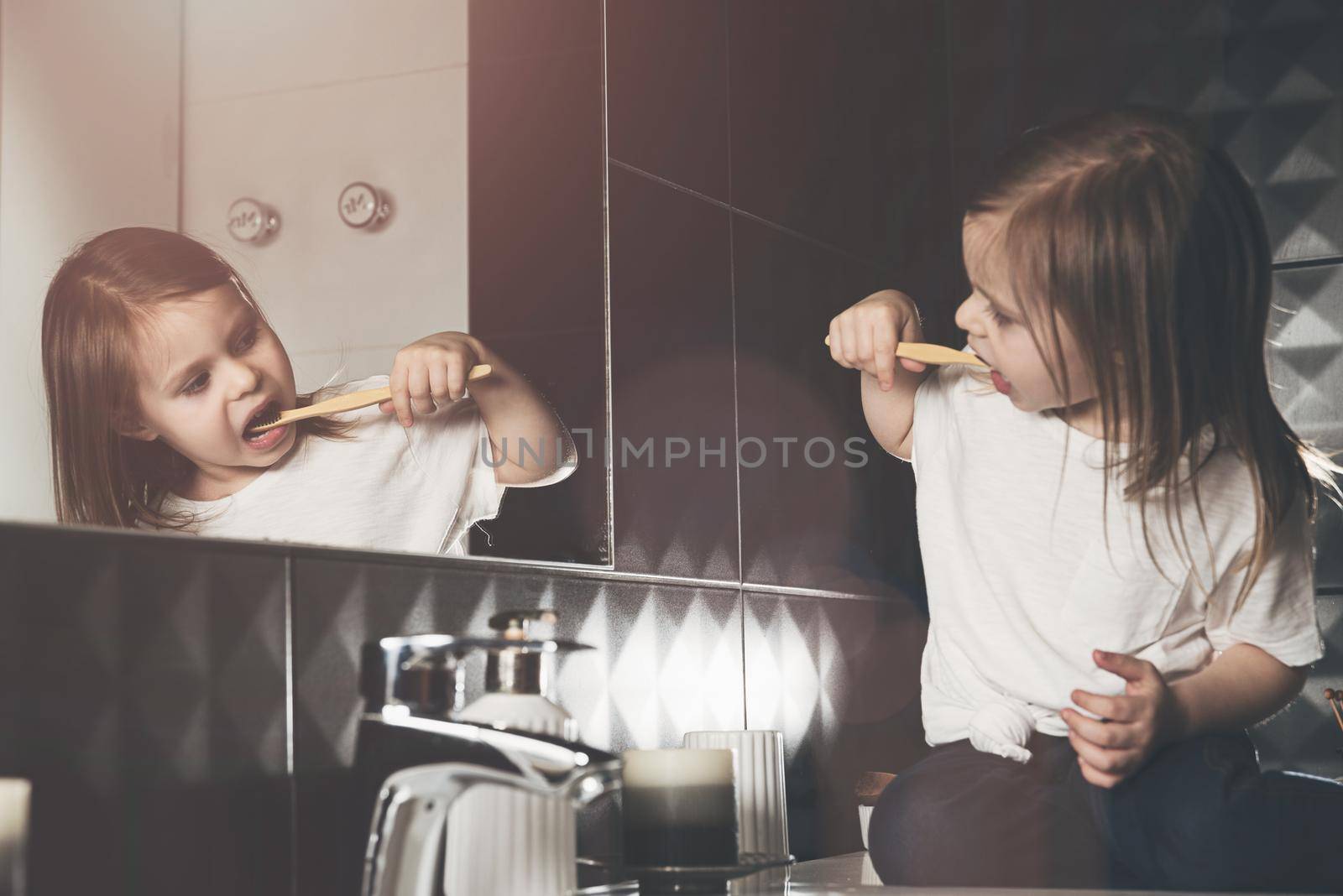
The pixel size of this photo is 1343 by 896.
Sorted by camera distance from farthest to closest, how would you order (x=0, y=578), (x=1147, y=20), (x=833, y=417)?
(x=1147, y=20) < (x=833, y=417) < (x=0, y=578)

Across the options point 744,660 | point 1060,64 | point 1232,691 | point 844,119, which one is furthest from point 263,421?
point 1060,64

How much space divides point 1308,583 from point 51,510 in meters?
0.88

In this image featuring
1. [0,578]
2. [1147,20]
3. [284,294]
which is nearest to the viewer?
Result: [0,578]

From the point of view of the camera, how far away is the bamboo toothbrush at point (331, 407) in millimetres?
783

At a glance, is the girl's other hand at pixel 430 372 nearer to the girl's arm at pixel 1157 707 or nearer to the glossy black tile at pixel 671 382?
the glossy black tile at pixel 671 382

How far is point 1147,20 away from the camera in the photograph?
1.55m

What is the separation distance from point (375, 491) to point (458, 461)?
87 millimetres

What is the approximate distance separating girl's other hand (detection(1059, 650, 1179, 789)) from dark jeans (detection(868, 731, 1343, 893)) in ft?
0.04

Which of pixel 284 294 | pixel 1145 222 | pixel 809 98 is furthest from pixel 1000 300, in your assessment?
pixel 284 294

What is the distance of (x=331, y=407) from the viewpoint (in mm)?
812

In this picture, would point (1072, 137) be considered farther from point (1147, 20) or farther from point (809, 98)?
point (1147, 20)

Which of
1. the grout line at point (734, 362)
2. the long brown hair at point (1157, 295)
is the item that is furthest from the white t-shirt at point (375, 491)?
the long brown hair at point (1157, 295)

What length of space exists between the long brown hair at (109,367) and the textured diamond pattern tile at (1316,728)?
1.19m

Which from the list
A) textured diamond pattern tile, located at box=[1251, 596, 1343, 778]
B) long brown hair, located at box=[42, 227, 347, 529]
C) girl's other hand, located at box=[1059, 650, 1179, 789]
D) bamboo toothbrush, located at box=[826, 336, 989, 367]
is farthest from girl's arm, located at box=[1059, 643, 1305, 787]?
A: long brown hair, located at box=[42, 227, 347, 529]
